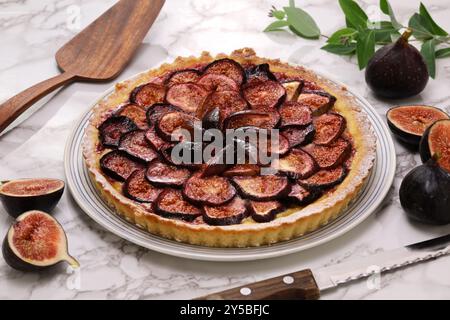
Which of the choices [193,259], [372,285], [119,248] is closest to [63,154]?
[119,248]

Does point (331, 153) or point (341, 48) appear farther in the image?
point (341, 48)

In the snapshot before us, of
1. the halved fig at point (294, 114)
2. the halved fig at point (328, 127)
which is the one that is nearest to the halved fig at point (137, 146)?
the halved fig at point (294, 114)

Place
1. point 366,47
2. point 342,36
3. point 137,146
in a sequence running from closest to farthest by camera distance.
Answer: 1. point 137,146
2. point 366,47
3. point 342,36

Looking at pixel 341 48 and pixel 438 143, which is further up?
pixel 438 143

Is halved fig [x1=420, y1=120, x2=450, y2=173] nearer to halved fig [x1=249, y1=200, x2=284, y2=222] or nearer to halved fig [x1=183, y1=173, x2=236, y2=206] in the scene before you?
halved fig [x1=249, y1=200, x2=284, y2=222]

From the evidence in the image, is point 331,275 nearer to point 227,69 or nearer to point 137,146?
point 137,146

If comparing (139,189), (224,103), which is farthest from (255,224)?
(224,103)

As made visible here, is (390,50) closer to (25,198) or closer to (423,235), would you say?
(423,235)
